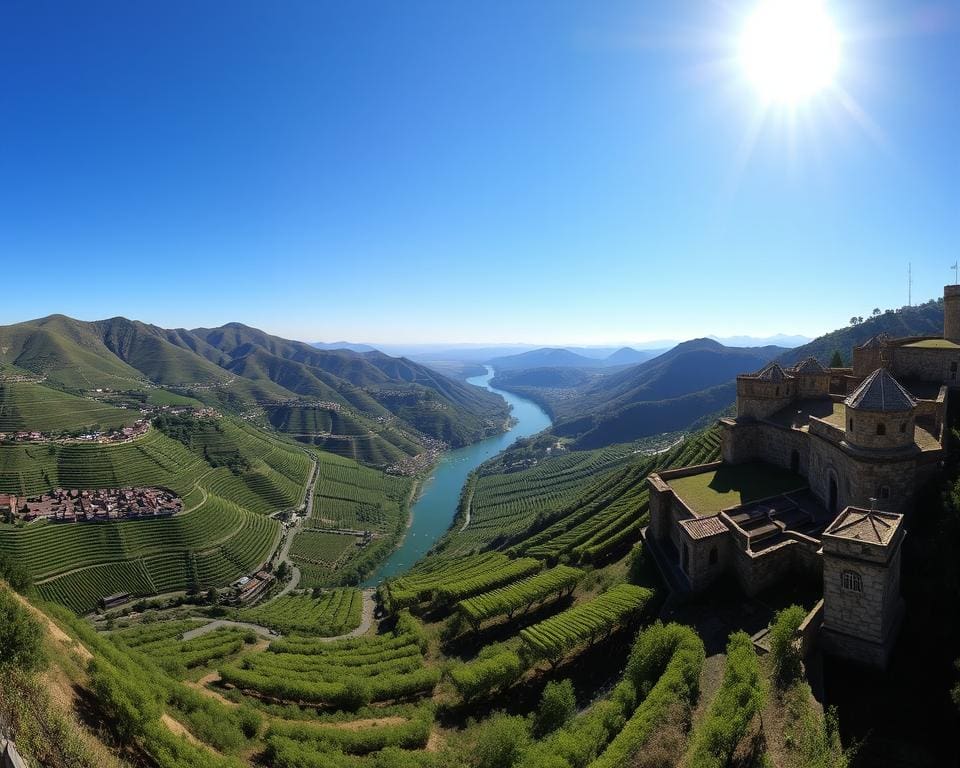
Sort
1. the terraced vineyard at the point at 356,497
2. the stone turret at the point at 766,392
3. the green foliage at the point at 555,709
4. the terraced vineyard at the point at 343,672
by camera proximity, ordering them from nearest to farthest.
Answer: the green foliage at the point at 555,709 < the terraced vineyard at the point at 343,672 < the stone turret at the point at 766,392 < the terraced vineyard at the point at 356,497

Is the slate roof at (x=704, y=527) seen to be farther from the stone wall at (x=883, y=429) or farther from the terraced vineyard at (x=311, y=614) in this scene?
the terraced vineyard at (x=311, y=614)

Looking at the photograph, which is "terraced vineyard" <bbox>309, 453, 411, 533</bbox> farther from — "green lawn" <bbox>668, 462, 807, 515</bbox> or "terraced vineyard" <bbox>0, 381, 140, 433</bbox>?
"green lawn" <bbox>668, 462, 807, 515</bbox>

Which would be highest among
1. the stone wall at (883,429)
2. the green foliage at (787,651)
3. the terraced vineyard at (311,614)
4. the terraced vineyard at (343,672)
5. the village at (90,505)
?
the stone wall at (883,429)

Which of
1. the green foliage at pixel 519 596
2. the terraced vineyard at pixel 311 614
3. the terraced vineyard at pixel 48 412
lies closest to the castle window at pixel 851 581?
the green foliage at pixel 519 596

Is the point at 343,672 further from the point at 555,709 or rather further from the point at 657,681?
the point at 657,681

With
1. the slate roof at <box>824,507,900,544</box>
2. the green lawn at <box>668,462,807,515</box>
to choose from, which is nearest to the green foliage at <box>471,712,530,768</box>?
the slate roof at <box>824,507,900,544</box>

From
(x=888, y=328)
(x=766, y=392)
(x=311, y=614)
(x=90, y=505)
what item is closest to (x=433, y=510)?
(x=90, y=505)

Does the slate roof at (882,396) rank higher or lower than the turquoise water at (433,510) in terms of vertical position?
higher
